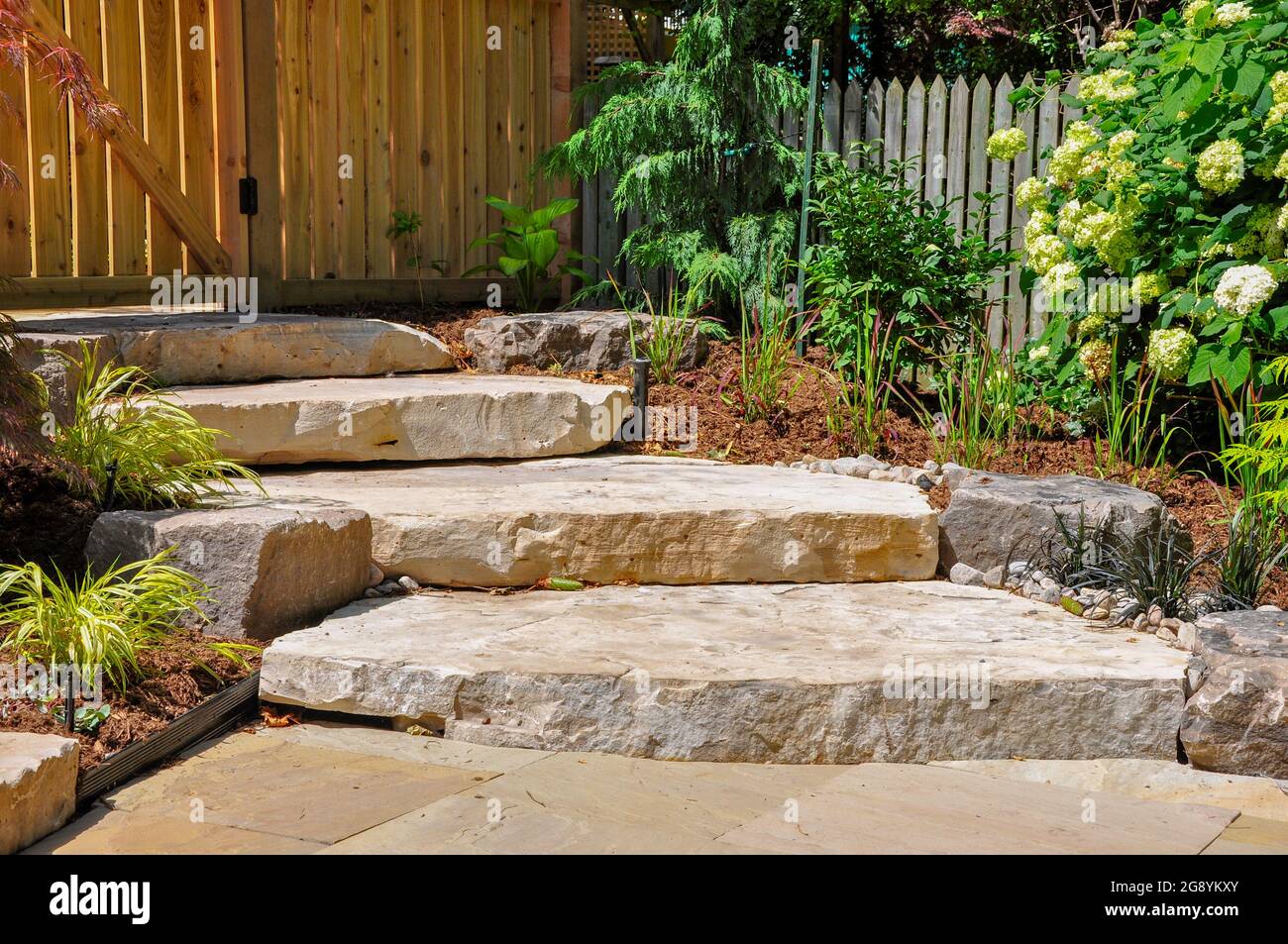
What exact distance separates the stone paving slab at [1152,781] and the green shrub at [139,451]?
251cm

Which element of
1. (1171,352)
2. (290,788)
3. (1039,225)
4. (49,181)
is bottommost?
(290,788)

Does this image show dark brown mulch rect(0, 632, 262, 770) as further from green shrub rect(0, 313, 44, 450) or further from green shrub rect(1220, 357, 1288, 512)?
green shrub rect(1220, 357, 1288, 512)

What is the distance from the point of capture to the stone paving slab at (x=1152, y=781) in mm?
3066

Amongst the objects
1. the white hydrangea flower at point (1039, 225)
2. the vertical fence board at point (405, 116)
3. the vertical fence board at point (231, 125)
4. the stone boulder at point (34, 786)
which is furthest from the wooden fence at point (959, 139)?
the stone boulder at point (34, 786)

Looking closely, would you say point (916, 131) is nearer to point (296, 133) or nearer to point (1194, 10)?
point (1194, 10)

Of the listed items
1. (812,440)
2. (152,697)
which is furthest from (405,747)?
(812,440)

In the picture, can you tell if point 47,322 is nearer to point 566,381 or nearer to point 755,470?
point 566,381

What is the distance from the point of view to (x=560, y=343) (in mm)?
6426

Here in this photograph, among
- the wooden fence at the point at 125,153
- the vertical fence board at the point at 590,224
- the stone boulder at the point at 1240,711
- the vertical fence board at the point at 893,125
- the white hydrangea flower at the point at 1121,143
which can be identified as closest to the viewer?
the stone boulder at the point at 1240,711

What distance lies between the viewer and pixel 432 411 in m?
5.19

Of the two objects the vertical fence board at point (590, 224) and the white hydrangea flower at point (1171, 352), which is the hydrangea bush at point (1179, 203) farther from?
the vertical fence board at point (590, 224)

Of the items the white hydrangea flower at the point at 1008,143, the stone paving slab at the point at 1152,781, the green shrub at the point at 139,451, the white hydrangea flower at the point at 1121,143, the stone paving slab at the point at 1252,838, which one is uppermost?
the white hydrangea flower at the point at 1008,143

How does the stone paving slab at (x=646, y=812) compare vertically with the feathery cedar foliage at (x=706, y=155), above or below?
below

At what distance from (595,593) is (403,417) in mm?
1430
